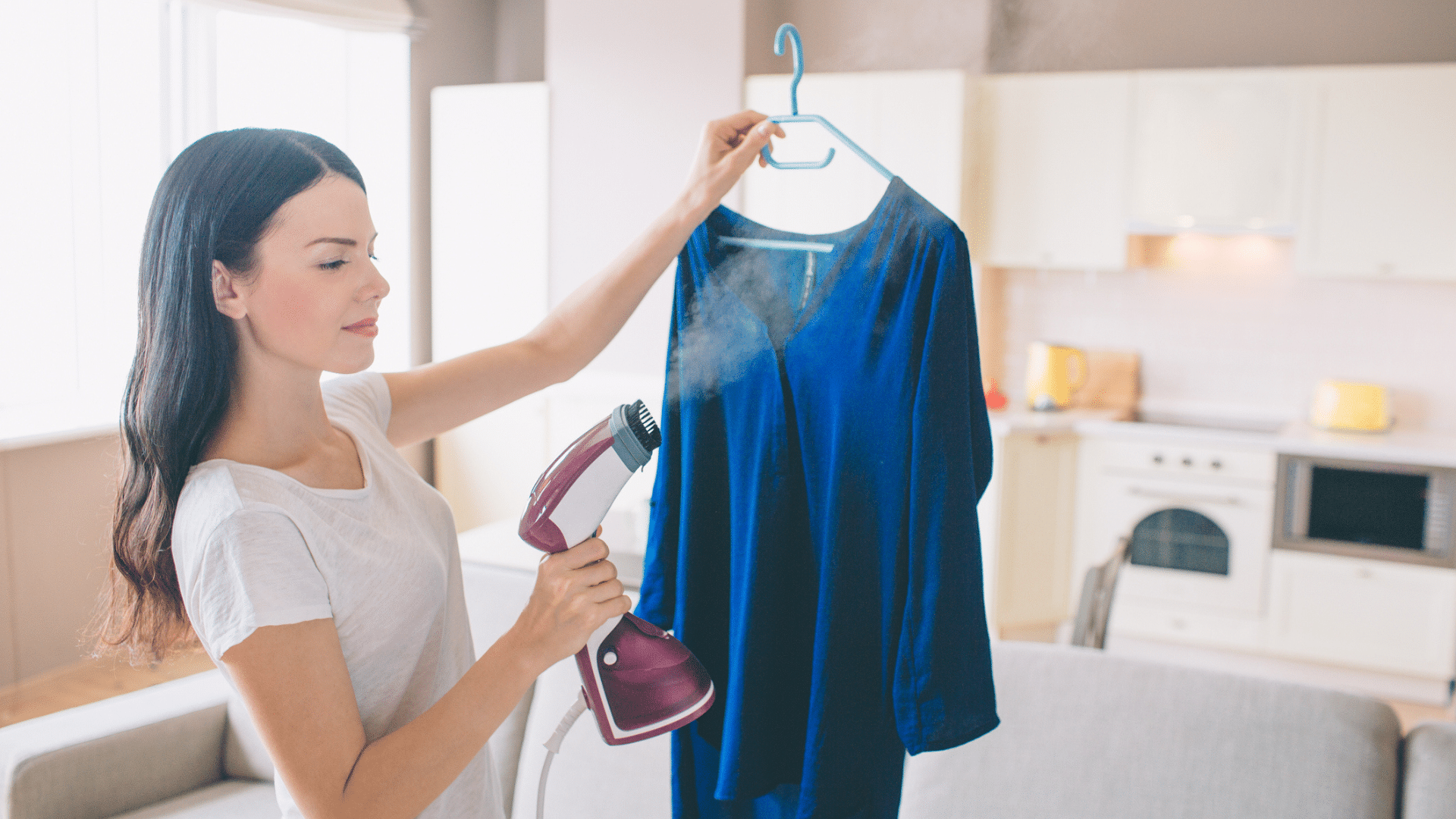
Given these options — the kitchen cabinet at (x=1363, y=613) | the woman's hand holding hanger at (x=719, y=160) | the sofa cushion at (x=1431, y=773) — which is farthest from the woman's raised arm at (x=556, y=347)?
the kitchen cabinet at (x=1363, y=613)


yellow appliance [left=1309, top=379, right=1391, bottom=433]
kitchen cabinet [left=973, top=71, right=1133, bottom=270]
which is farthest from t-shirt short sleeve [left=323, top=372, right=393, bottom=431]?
yellow appliance [left=1309, top=379, right=1391, bottom=433]

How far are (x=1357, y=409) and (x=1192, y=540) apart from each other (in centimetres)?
64

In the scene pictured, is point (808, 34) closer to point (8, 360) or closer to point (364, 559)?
point (8, 360)

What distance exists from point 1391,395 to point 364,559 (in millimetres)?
3508

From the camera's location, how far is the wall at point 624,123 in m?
3.56

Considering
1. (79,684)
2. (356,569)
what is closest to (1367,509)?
(356,569)

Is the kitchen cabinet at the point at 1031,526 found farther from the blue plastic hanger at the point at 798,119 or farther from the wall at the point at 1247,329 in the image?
the blue plastic hanger at the point at 798,119

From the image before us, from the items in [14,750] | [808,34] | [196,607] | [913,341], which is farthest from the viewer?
[808,34]

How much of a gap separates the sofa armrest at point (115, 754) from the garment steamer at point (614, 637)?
3.36 feet

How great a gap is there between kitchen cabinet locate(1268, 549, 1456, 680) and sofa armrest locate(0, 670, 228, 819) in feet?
9.38

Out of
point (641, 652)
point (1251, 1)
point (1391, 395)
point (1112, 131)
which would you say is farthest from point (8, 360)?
point (1391, 395)

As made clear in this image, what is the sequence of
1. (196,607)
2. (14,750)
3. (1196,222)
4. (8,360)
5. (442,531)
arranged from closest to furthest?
1. (196,607)
2. (442,531)
3. (14,750)
4. (8,360)
5. (1196,222)

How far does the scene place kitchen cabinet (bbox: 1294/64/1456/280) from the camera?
9.99ft

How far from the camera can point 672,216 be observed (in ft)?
3.25
